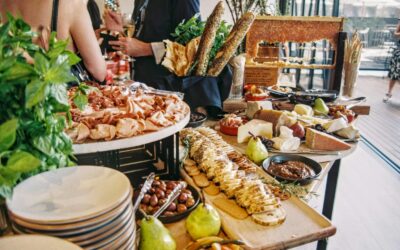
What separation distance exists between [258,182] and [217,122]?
99 centimetres

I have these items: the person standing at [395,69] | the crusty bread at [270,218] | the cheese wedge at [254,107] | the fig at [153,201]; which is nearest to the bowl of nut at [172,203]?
the fig at [153,201]

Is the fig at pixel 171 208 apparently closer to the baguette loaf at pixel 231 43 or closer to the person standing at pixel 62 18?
the person standing at pixel 62 18

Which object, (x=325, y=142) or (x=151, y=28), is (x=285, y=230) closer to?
(x=325, y=142)

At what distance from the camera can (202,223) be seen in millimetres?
1106

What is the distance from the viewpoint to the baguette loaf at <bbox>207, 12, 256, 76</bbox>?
6.72 feet

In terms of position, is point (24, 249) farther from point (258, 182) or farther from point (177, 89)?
point (177, 89)

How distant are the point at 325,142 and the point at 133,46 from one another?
1.45m

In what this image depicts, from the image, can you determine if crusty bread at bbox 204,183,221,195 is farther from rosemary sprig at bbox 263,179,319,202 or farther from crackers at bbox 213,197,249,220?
rosemary sprig at bbox 263,179,319,202

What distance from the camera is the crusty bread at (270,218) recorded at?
119cm

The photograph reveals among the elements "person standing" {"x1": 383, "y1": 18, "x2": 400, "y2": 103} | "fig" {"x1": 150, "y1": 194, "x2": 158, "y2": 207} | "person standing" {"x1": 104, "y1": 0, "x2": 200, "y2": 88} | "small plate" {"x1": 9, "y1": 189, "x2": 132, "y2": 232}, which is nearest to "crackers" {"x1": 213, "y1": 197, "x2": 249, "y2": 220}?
"fig" {"x1": 150, "y1": 194, "x2": 158, "y2": 207}

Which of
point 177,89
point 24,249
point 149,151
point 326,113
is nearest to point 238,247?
point 24,249

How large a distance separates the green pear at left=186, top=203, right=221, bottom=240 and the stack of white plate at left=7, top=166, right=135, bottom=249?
342mm

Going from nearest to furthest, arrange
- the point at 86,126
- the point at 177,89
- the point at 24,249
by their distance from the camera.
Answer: the point at 24,249
the point at 86,126
the point at 177,89

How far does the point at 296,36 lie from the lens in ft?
8.84
